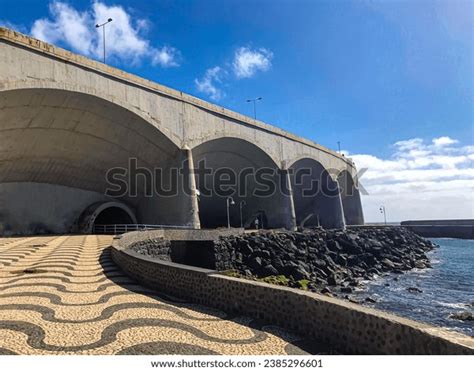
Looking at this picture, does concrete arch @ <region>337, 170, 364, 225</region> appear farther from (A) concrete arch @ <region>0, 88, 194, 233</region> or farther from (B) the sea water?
(A) concrete arch @ <region>0, 88, 194, 233</region>

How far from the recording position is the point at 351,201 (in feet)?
172

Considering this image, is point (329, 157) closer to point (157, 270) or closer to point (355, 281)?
point (355, 281)

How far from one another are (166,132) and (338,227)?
26.9 meters

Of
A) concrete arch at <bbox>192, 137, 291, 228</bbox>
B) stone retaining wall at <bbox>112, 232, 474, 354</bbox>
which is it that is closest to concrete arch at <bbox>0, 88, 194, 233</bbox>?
concrete arch at <bbox>192, 137, 291, 228</bbox>

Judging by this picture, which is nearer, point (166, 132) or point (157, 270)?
point (157, 270)

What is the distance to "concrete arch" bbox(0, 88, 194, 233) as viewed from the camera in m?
18.2

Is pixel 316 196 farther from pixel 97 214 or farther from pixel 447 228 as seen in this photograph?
pixel 97 214

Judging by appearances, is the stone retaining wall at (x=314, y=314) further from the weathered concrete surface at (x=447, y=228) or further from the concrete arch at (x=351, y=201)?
Answer: the weathered concrete surface at (x=447, y=228)

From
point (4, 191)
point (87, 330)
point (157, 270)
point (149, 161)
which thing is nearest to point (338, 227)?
point (149, 161)

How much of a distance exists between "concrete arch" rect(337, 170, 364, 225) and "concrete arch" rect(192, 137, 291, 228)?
18955mm

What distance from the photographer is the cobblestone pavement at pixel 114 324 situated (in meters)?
4.12

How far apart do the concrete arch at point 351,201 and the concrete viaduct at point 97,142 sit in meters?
18.8

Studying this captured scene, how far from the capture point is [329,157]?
42.8 metres

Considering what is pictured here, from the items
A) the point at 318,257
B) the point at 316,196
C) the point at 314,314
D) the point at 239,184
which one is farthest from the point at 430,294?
the point at 316,196
